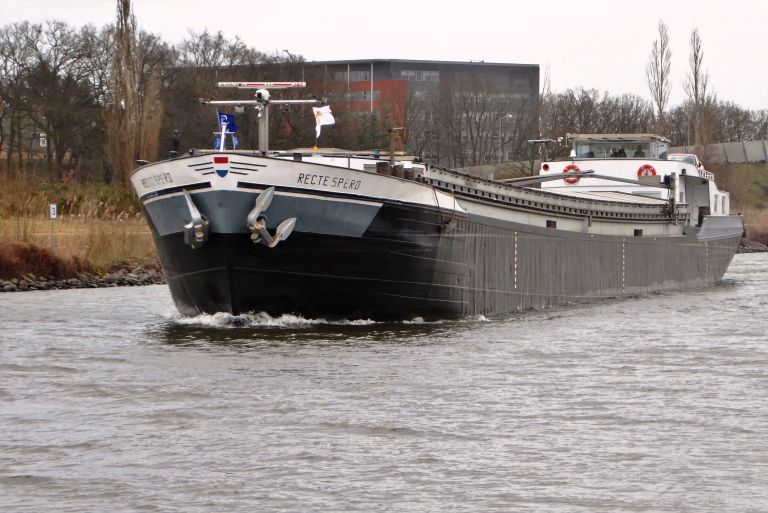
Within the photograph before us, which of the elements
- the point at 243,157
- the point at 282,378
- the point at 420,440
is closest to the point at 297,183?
the point at 243,157

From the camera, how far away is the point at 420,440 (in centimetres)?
1248

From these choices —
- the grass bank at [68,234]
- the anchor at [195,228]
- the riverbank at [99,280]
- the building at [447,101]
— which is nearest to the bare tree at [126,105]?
the grass bank at [68,234]

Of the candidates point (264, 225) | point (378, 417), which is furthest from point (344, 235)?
point (378, 417)

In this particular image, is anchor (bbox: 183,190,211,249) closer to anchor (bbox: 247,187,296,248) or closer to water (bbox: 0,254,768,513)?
anchor (bbox: 247,187,296,248)

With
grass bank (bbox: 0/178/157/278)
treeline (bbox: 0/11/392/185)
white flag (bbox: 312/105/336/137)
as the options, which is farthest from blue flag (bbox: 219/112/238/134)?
treeline (bbox: 0/11/392/185)

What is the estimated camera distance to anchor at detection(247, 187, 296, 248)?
790 inches

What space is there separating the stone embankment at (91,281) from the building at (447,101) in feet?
89.8

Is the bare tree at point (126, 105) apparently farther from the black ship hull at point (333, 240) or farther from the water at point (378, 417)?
the water at point (378, 417)

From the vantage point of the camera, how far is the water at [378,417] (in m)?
10.5

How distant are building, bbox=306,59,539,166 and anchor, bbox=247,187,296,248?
41476 mm

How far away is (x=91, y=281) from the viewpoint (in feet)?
109

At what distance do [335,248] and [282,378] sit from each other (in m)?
5.19

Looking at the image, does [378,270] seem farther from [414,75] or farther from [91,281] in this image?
[414,75]

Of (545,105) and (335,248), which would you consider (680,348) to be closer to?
(335,248)
